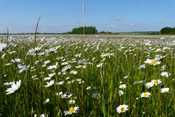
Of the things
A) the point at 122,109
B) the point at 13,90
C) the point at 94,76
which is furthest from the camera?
the point at 94,76

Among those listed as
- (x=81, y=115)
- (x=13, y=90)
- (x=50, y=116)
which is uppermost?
(x=13, y=90)

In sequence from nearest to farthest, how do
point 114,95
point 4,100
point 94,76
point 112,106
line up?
point 112,106 → point 114,95 → point 4,100 → point 94,76

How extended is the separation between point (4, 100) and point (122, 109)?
119cm

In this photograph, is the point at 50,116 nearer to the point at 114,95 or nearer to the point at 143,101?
the point at 114,95

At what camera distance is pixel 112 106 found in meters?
1.24

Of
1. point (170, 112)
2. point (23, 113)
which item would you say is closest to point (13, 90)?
point (23, 113)

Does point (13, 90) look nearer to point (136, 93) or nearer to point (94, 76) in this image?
point (136, 93)

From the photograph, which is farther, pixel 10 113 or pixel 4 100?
pixel 4 100

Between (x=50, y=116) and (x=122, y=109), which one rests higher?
(x=122, y=109)

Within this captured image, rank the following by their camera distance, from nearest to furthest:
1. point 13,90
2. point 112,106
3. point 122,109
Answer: point 13,90 < point 122,109 < point 112,106

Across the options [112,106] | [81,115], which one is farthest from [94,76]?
[81,115]

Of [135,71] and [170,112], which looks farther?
[135,71]

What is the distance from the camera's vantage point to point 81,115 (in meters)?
1.10

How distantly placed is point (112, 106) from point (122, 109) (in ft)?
0.63
